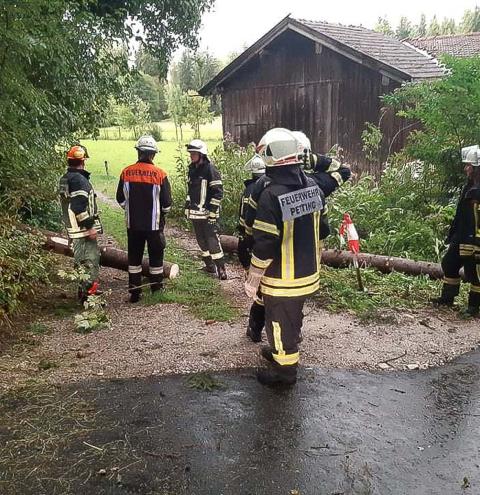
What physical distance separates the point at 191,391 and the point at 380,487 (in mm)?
1764

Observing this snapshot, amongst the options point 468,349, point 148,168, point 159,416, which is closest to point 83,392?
point 159,416

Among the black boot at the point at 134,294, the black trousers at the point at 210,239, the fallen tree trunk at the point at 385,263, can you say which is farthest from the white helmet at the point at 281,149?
the fallen tree trunk at the point at 385,263

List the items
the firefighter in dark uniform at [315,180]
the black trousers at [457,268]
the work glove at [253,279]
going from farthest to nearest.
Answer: the black trousers at [457,268], the firefighter in dark uniform at [315,180], the work glove at [253,279]

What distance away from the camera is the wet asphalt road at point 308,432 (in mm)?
3221

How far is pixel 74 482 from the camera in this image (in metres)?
3.21

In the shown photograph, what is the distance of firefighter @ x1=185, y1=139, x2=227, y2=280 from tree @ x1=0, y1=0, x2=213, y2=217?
1.97 meters

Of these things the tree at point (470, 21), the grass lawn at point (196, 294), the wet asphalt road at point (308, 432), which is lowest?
the wet asphalt road at point (308, 432)

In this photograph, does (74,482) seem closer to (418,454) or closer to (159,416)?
(159,416)

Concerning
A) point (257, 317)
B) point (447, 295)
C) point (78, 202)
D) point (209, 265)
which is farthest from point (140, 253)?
point (447, 295)

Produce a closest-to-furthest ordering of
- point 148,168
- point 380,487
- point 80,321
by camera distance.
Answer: point 380,487 < point 80,321 < point 148,168

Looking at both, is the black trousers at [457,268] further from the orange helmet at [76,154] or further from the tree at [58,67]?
the tree at [58,67]

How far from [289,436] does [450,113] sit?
7.20 m

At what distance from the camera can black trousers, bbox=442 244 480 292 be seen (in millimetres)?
6054

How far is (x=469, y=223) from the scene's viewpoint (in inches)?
234
